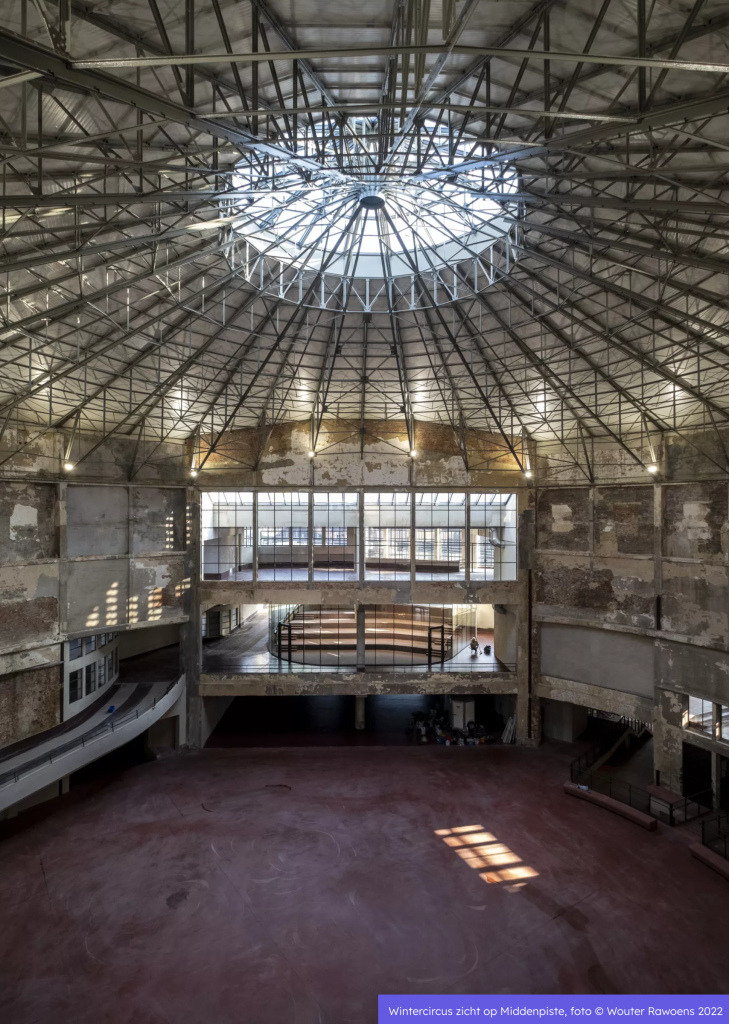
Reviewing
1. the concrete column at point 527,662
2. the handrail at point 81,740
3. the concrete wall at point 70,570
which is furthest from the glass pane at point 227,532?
the concrete column at point 527,662

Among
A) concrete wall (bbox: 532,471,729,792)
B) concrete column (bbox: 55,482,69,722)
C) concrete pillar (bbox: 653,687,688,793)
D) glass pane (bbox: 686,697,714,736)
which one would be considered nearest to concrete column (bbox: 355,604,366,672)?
concrete wall (bbox: 532,471,729,792)

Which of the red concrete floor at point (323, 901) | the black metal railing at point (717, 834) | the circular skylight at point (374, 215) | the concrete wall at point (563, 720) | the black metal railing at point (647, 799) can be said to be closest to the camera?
the red concrete floor at point (323, 901)

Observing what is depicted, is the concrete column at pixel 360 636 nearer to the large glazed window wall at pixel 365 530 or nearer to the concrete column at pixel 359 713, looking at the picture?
the large glazed window wall at pixel 365 530

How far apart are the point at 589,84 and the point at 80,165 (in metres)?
13.7

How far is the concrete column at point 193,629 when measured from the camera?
113ft

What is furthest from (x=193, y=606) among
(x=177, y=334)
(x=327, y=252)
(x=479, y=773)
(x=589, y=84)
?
(x=589, y=84)

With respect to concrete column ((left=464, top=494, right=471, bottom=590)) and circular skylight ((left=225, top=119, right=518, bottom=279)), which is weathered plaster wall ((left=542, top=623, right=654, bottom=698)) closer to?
concrete column ((left=464, top=494, right=471, bottom=590))

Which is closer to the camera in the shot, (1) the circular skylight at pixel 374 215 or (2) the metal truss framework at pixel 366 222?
(2) the metal truss framework at pixel 366 222

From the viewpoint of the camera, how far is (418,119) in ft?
48.8

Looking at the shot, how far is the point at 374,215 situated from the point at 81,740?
26.7m

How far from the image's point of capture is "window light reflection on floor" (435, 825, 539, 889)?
72.2ft

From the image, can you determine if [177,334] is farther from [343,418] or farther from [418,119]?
[418,119]
